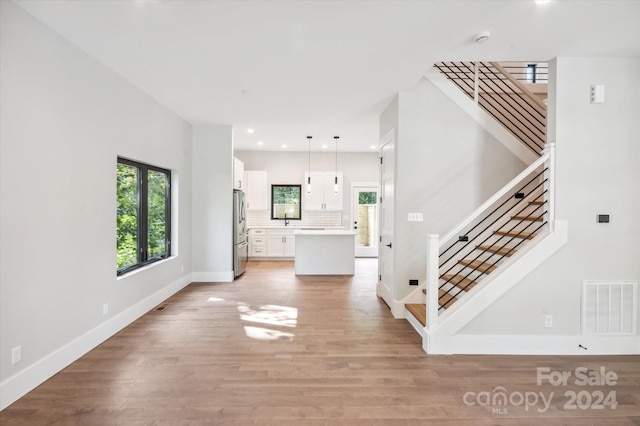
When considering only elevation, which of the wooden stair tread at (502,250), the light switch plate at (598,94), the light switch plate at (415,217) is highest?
the light switch plate at (598,94)

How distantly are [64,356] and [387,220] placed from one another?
3.93 metres

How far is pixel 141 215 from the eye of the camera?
4.34m

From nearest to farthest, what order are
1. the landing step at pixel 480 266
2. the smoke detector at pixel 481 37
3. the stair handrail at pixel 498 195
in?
the smoke detector at pixel 481 37, the stair handrail at pixel 498 195, the landing step at pixel 480 266

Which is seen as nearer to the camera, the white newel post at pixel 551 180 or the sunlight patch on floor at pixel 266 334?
the white newel post at pixel 551 180

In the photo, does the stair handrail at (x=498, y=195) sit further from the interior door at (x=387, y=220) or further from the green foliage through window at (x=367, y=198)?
the green foliage through window at (x=367, y=198)

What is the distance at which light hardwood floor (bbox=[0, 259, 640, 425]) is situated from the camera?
7.11 feet

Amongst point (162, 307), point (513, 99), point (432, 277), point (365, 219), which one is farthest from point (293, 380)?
point (365, 219)

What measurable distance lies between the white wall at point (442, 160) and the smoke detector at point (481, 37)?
1210 mm

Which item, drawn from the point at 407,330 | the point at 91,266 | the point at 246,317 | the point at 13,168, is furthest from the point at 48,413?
the point at 407,330

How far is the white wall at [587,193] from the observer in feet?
10.1

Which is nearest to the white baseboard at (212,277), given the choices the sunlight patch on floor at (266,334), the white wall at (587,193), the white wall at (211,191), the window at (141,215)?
the white wall at (211,191)

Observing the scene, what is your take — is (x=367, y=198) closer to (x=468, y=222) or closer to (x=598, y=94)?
(x=468, y=222)

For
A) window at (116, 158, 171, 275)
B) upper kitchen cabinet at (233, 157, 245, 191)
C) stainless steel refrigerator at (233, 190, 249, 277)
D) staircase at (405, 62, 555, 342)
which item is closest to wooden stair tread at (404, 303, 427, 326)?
staircase at (405, 62, 555, 342)

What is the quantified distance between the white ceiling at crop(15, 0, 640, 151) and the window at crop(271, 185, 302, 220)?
4.70 meters
